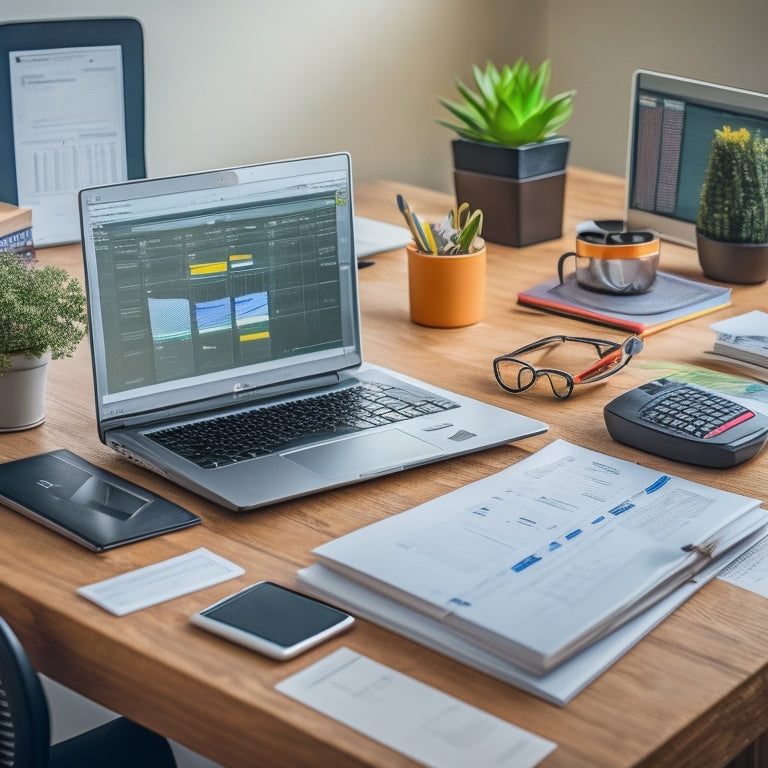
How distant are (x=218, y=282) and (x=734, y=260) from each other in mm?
901

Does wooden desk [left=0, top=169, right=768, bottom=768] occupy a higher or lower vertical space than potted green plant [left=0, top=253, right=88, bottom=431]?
lower

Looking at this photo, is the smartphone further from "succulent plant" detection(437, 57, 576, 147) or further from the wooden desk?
"succulent plant" detection(437, 57, 576, 147)

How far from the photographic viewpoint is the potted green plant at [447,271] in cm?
158

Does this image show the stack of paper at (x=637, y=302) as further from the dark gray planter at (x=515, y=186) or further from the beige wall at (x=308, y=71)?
the beige wall at (x=308, y=71)

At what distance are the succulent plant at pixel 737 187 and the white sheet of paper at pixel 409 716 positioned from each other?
1144mm

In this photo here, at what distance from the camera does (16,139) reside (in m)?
1.88

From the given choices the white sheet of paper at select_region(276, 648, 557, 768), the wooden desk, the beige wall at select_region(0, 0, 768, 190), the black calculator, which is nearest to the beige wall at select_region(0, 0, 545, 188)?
the beige wall at select_region(0, 0, 768, 190)

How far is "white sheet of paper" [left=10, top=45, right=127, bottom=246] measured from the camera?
73.8 inches

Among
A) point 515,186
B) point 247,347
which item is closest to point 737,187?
point 515,186

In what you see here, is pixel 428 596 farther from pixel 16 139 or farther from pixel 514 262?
pixel 16 139

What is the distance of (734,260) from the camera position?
1.78 meters

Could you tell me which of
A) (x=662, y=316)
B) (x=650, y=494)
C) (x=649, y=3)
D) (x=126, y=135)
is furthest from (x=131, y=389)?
(x=649, y=3)

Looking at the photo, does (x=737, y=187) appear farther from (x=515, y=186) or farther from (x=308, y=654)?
(x=308, y=654)

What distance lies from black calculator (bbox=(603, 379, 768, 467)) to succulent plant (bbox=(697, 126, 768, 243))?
563mm
